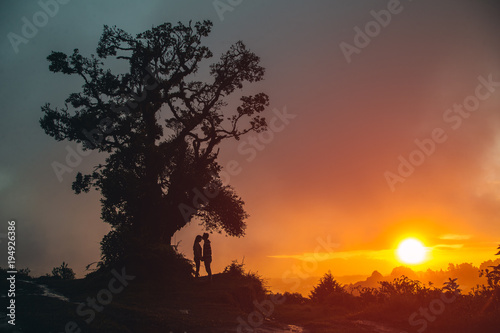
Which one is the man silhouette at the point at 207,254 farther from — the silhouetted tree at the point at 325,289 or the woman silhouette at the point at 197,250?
the silhouetted tree at the point at 325,289

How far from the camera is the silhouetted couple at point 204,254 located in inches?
826

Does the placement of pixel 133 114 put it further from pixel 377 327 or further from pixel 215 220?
pixel 377 327

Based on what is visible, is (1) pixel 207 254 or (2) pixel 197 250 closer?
(1) pixel 207 254

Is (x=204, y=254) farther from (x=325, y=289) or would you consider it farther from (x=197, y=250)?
(x=325, y=289)

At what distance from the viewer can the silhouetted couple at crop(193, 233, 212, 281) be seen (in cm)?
2097

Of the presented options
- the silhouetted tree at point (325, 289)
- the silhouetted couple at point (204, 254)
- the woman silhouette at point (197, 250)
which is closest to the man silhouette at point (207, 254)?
the silhouetted couple at point (204, 254)

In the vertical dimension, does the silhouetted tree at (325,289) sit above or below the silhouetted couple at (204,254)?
below

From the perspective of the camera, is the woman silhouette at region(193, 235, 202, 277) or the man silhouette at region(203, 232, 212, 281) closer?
the man silhouette at region(203, 232, 212, 281)

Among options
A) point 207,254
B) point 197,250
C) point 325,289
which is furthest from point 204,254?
point 325,289

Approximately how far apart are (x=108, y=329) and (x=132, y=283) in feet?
36.3

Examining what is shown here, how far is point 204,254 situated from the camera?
69.3 feet

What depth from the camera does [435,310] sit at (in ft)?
47.5

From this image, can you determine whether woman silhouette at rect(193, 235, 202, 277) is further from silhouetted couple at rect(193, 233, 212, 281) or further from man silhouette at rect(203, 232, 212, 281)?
man silhouette at rect(203, 232, 212, 281)

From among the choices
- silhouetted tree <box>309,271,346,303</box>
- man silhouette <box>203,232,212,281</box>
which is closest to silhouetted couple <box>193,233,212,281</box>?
man silhouette <box>203,232,212,281</box>
